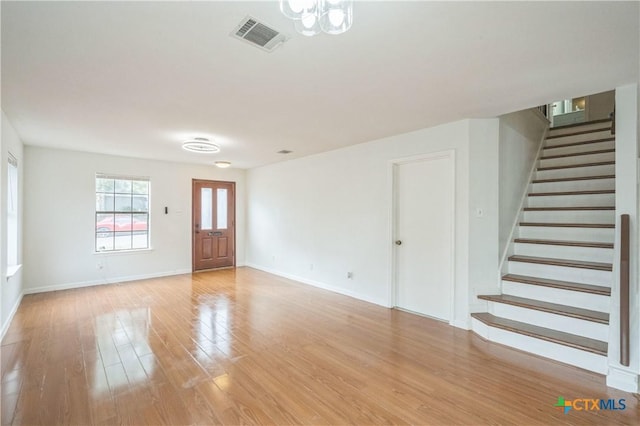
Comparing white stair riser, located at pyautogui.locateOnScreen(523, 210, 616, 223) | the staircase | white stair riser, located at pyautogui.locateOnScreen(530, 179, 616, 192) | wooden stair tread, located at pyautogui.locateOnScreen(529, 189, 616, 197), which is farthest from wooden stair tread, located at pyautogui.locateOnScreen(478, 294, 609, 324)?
white stair riser, located at pyautogui.locateOnScreen(530, 179, 616, 192)

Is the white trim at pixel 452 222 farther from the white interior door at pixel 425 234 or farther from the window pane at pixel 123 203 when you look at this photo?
the window pane at pixel 123 203

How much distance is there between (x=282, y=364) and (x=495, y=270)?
2.64m

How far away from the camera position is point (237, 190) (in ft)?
24.5

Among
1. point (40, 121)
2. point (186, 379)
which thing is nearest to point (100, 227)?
point (40, 121)

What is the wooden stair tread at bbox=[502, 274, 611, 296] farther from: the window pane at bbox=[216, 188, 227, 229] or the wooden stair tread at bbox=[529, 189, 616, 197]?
the window pane at bbox=[216, 188, 227, 229]

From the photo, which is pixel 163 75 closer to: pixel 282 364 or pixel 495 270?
pixel 282 364

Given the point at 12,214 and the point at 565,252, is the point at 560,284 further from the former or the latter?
the point at 12,214

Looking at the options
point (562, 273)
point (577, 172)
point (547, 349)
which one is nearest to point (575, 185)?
point (577, 172)

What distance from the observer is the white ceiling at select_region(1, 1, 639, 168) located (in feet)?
5.44

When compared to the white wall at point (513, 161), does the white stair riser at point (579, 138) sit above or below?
above

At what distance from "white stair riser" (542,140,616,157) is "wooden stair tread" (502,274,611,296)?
7.83 ft

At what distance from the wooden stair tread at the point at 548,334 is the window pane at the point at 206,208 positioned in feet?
19.1

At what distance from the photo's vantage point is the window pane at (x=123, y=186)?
19.2ft

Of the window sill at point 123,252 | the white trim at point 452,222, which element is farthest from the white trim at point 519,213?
the window sill at point 123,252
